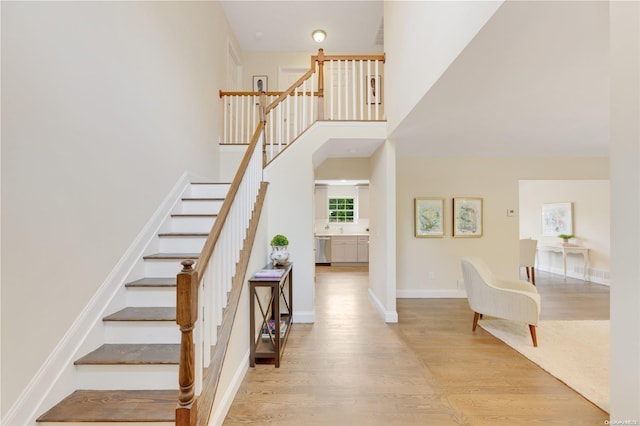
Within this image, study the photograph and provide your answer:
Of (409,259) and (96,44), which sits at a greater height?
(96,44)

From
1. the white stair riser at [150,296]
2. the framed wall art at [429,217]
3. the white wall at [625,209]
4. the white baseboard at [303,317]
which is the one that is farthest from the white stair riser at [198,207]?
the framed wall art at [429,217]

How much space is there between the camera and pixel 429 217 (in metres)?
4.91

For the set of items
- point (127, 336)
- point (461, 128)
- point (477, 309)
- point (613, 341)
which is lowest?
point (477, 309)

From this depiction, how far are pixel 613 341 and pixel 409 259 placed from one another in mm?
4025

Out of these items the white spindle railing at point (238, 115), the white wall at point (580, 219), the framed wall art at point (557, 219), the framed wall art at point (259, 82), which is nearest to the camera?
the white spindle railing at point (238, 115)

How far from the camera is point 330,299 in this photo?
15.7 feet

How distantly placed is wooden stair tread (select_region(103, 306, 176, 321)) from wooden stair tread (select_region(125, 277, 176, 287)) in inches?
6.7

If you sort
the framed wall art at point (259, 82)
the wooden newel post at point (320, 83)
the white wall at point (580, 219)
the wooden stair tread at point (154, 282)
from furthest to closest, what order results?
the framed wall art at point (259, 82), the white wall at point (580, 219), the wooden newel post at point (320, 83), the wooden stair tread at point (154, 282)

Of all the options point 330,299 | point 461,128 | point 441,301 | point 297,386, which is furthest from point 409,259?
point 297,386

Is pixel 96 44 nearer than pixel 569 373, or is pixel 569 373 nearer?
pixel 96 44

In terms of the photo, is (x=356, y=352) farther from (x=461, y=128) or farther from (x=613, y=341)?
(x=461, y=128)

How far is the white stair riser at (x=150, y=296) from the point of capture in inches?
86.9

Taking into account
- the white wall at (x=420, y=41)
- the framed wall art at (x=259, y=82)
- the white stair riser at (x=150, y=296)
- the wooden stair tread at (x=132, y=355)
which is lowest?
the wooden stair tread at (x=132, y=355)

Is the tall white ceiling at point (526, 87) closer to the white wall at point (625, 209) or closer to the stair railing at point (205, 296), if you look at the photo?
the white wall at point (625, 209)
